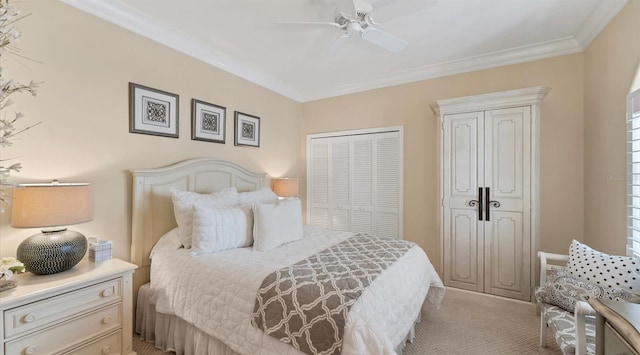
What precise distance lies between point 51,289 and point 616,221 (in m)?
3.77

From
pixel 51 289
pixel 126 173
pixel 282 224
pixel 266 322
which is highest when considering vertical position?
pixel 126 173

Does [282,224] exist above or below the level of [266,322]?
above

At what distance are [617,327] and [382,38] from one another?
6.95 ft

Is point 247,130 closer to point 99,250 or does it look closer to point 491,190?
point 99,250

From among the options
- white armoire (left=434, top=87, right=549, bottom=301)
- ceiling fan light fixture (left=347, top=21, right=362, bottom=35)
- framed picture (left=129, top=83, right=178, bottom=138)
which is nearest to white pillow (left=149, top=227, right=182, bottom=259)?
framed picture (left=129, top=83, right=178, bottom=138)

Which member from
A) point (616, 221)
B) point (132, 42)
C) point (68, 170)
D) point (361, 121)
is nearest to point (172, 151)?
point (68, 170)

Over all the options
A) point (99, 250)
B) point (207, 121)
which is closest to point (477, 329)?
point (99, 250)

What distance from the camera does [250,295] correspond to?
159cm

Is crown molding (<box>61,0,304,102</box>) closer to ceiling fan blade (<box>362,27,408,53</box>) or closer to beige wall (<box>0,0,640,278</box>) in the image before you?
beige wall (<box>0,0,640,278</box>)

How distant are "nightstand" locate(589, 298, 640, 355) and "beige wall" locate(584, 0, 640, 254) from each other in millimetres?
1662

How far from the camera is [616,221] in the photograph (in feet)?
6.75

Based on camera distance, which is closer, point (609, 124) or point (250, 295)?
point (250, 295)

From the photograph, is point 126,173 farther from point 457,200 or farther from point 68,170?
point 457,200

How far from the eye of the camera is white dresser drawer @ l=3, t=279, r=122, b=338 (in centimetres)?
138
